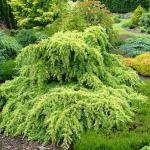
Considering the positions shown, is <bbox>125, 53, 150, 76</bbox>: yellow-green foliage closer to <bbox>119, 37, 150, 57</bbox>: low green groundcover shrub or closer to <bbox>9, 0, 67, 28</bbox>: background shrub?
<bbox>119, 37, 150, 57</bbox>: low green groundcover shrub

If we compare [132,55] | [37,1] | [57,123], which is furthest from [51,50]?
[37,1]

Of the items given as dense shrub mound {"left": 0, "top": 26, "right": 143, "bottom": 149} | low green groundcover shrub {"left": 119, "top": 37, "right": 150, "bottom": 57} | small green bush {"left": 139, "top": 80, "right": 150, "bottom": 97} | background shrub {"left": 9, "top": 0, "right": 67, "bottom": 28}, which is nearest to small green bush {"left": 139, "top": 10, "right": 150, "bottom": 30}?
background shrub {"left": 9, "top": 0, "right": 67, "bottom": 28}

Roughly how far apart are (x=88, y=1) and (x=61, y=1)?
10.7ft

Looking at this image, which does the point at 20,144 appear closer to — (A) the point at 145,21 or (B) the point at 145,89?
(B) the point at 145,89

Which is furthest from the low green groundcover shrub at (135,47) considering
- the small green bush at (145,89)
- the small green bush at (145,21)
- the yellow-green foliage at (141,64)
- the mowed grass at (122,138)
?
the mowed grass at (122,138)

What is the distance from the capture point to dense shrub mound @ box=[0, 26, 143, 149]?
9062 millimetres

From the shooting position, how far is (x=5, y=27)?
21.2 meters

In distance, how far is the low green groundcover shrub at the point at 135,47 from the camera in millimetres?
16984

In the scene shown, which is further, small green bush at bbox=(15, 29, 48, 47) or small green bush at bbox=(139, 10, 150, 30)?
small green bush at bbox=(139, 10, 150, 30)

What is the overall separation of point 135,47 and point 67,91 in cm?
845

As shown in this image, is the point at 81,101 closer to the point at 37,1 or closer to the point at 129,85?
the point at 129,85

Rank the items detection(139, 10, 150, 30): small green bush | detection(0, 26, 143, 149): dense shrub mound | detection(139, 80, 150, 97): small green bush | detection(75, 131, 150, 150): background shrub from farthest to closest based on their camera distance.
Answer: detection(139, 10, 150, 30): small green bush → detection(139, 80, 150, 97): small green bush → detection(0, 26, 143, 149): dense shrub mound → detection(75, 131, 150, 150): background shrub

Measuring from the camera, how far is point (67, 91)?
950 centimetres

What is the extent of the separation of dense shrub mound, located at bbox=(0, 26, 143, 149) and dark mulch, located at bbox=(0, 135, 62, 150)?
0.43 feet
